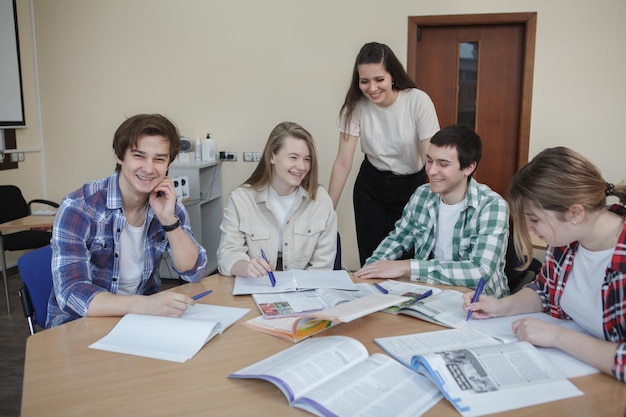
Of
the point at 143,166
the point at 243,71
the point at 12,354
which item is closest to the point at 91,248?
the point at 143,166

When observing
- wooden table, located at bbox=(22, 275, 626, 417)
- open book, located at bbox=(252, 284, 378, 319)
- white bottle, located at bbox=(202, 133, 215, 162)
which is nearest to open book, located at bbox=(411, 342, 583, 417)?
wooden table, located at bbox=(22, 275, 626, 417)

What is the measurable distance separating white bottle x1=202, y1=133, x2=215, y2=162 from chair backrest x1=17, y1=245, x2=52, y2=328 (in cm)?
284

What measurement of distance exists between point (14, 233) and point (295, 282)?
309 cm

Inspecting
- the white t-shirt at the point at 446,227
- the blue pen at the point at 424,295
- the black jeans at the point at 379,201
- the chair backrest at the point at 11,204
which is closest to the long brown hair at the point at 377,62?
the black jeans at the point at 379,201

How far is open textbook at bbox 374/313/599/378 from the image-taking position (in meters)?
1.11

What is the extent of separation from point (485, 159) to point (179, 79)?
280 centimetres

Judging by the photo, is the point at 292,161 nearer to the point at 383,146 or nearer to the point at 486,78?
the point at 383,146

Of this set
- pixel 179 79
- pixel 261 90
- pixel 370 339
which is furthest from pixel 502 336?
pixel 179 79

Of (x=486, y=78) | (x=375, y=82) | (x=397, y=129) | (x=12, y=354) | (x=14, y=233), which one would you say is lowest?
(x=12, y=354)

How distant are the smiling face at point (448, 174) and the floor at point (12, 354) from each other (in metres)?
2.08

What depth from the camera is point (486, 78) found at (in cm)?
416

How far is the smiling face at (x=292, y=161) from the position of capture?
2084 millimetres

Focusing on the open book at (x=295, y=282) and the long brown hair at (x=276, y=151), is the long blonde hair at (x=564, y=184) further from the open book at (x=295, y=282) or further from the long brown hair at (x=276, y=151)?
the long brown hair at (x=276, y=151)

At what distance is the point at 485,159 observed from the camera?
14.0ft
